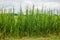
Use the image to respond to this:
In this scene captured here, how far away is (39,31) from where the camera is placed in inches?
168

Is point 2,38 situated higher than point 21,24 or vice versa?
point 21,24

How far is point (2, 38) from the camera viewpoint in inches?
157

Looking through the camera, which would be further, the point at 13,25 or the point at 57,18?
the point at 57,18

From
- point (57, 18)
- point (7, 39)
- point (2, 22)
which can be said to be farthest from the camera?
point (57, 18)

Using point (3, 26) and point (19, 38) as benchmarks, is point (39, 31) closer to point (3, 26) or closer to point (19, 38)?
point (19, 38)

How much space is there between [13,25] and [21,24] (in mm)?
212

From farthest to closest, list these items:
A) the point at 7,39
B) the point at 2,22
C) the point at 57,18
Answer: the point at 57,18 → the point at 2,22 → the point at 7,39

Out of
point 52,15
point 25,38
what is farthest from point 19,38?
point 52,15

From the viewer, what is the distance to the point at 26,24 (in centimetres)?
421

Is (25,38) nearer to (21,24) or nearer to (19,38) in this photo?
(19,38)

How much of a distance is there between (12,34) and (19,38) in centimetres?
20

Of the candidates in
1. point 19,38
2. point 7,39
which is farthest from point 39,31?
point 7,39

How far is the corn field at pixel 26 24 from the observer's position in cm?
412

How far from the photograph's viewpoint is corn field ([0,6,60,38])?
412 cm
